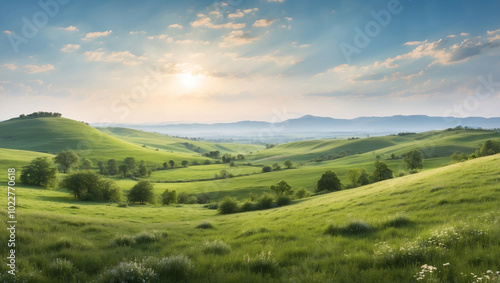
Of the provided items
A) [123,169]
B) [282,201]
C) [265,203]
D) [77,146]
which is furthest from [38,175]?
[77,146]

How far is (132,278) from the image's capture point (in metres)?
5.11

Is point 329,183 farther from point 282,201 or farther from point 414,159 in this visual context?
point 414,159

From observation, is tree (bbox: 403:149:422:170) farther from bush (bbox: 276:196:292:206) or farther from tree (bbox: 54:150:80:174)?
tree (bbox: 54:150:80:174)

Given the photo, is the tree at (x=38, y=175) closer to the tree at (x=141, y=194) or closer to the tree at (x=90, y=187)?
the tree at (x=90, y=187)

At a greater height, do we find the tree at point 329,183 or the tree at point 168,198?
the tree at point 329,183

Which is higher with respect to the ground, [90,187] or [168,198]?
[90,187]

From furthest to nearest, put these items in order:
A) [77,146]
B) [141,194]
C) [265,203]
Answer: [77,146], [141,194], [265,203]

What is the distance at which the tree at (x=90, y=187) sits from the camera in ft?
171

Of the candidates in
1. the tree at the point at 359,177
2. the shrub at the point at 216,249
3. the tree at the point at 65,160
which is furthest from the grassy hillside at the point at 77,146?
the shrub at the point at 216,249

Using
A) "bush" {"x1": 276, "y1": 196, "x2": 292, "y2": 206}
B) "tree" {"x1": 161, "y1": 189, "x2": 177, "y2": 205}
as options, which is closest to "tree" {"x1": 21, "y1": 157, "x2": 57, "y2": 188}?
"tree" {"x1": 161, "y1": 189, "x2": 177, "y2": 205}

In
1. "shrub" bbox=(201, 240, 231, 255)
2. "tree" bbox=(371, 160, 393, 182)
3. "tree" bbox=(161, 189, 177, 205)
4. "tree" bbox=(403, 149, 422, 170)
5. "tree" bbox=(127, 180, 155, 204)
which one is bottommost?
"tree" bbox=(161, 189, 177, 205)

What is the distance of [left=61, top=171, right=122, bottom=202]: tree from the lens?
5209 centimetres

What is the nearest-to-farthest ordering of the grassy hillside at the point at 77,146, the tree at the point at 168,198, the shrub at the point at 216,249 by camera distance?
the shrub at the point at 216,249 → the tree at the point at 168,198 → the grassy hillside at the point at 77,146

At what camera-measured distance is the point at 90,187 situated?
5431 centimetres
